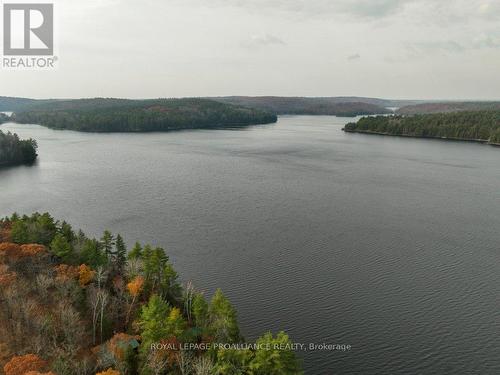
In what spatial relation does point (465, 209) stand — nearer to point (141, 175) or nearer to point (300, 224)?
point (300, 224)

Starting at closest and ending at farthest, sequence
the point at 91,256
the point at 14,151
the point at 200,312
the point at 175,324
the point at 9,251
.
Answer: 1. the point at 175,324
2. the point at 200,312
3. the point at 9,251
4. the point at 91,256
5. the point at 14,151

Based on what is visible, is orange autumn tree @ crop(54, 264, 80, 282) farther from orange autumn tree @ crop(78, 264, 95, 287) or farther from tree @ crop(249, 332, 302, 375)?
tree @ crop(249, 332, 302, 375)

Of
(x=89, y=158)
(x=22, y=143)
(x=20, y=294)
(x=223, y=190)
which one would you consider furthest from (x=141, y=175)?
(x=20, y=294)

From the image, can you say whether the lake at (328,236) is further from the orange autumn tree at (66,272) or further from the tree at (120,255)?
the orange autumn tree at (66,272)

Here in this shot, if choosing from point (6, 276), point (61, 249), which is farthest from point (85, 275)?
point (6, 276)

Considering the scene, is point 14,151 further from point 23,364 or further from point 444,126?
point 444,126

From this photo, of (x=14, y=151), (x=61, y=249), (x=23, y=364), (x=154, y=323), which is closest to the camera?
(x=23, y=364)

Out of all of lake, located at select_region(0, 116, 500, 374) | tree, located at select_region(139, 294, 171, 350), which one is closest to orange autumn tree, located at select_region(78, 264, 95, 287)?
tree, located at select_region(139, 294, 171, 350)
